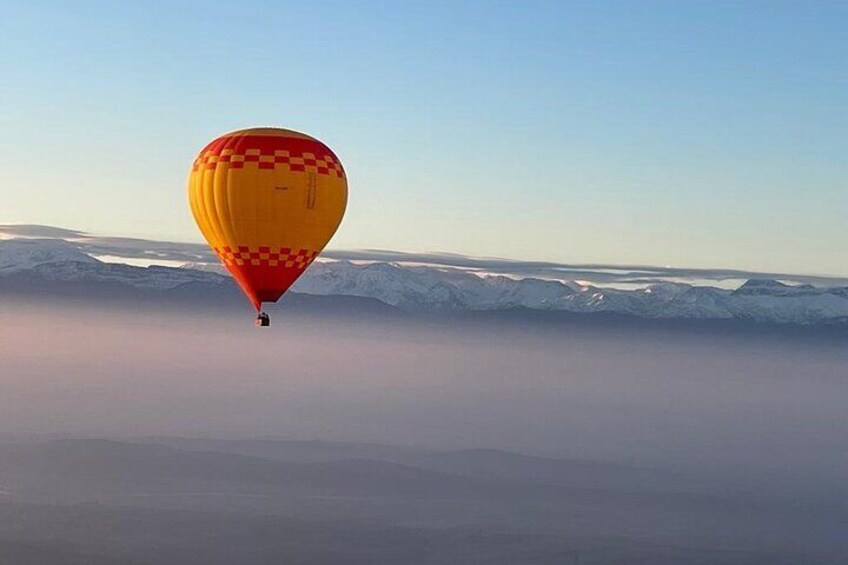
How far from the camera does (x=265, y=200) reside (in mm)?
64438

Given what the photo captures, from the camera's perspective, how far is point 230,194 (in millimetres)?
64688

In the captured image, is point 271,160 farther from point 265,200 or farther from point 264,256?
point 264,256

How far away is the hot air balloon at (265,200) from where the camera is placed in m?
64.6

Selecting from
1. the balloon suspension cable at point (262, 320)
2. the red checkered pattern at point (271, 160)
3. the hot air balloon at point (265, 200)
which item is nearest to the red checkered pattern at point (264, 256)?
the hot air balloon at point (265, 200)

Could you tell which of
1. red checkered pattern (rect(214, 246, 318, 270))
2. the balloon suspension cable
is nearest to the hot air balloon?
red checkered pattern (rect(214, 246, 318, 270))

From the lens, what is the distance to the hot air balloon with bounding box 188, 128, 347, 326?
64625 millimetres

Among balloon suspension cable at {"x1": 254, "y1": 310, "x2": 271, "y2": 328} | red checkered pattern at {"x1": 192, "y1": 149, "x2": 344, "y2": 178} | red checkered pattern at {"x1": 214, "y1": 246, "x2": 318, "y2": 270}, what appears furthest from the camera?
red checkered pattern at {"x1": 214, "y1": 246, "x2": 318, "y2": 270}

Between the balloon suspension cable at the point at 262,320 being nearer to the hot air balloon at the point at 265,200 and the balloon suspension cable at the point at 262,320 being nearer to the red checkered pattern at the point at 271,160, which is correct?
the hot air balloon at the point at 265,200

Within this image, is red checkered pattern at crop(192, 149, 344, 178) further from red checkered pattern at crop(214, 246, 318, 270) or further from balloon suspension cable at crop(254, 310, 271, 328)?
balloon suspension cable at crop(254, 310, 271, 328)

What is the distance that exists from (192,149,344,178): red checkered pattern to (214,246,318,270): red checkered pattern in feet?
13.9

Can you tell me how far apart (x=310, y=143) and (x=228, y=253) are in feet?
23.4

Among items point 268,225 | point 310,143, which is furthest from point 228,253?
point 310,143

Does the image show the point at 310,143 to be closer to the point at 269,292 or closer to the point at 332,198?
the point at 332,198

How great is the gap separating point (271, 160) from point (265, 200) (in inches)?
81.9
